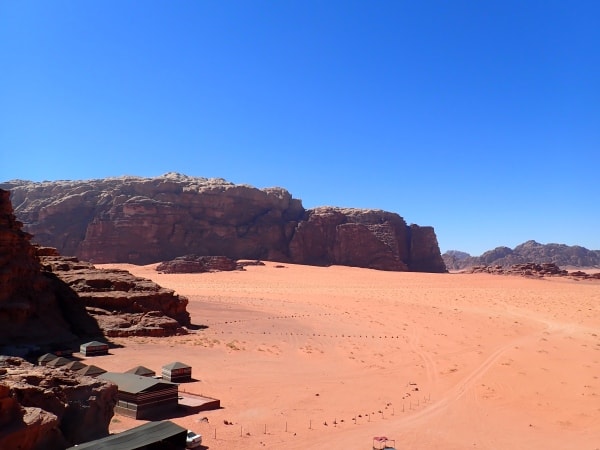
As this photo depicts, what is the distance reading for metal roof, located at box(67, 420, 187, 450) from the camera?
7.91m

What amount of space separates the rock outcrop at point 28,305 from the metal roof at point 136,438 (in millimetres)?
10658

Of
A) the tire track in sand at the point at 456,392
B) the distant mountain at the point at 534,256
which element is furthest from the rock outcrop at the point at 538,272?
the tire track in sand at the point at 456,392

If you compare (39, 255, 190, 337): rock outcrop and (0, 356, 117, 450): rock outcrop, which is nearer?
(0, 356, 117, 450): rock outcrop

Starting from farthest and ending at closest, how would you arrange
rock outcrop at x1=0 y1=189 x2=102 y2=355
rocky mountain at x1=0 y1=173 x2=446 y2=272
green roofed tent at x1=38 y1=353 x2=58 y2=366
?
1. rocky mountain at x1=0 y1=173 x2=446 y2=272
2. rock outcrop at x1=0 y1=189 x2=102 y2=355
3. green roofed tent at x1=38 y1=353 x2=58 y2=366

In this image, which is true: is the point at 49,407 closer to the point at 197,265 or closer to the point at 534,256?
the point at 197,265

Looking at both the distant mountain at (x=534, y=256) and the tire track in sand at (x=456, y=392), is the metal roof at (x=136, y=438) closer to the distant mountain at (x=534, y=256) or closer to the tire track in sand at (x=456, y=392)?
Result: the tire track in sand at (x=456, y=392)

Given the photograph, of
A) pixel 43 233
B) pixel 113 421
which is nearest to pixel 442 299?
pixel 113 421

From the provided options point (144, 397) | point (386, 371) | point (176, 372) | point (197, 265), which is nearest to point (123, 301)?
point (176, 372)


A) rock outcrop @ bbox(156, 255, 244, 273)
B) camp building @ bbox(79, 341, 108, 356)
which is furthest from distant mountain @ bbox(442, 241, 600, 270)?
camp building @ bbox(79, 341, 108, 356)

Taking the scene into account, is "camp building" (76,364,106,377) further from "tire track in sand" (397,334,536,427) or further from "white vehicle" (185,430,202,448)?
"tire track in sand" (397,334,536,427)

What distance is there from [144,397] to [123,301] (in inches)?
556

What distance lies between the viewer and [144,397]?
12.2m

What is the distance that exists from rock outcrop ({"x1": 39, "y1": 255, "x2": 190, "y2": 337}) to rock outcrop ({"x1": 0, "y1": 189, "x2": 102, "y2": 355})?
4.02 ft

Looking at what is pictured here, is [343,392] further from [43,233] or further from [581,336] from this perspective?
[43,233]
